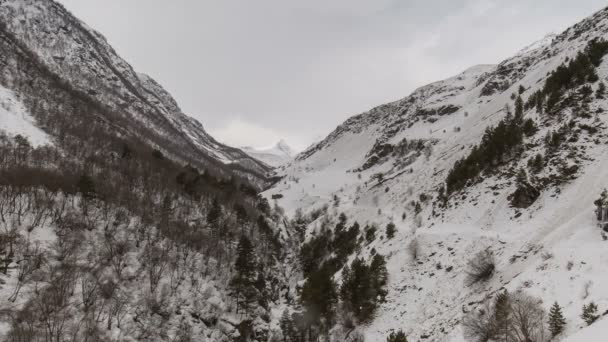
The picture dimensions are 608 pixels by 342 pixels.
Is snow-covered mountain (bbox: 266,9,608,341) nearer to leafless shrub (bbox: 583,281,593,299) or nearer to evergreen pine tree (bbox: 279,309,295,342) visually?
leafless shrub (bbox: 583,281,593,299)

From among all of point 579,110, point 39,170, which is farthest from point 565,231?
point 39,170

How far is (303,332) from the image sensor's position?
4400cm

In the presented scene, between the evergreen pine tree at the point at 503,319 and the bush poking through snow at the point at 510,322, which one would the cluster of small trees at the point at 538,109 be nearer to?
the bush poking through snow at the point at 510,322

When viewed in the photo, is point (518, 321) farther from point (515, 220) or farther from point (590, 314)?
point (515, 220)

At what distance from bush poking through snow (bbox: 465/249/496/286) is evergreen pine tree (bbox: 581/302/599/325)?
38.7 feet

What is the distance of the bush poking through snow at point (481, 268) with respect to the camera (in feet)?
87.8

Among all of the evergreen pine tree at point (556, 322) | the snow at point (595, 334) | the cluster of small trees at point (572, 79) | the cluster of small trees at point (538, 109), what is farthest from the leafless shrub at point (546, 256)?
the cluster of small trees at point (572, 79)

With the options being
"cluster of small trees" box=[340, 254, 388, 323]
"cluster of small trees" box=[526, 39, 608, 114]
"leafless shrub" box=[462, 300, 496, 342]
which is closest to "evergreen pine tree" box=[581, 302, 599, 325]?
"leafless shrub" box=[462, 300, 496, 342]

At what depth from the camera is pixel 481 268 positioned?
89.3ft

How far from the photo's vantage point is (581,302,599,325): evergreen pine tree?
14.5 m

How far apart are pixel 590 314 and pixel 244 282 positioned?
4149 cm

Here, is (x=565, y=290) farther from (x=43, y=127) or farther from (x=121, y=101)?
(x=121, y=101)

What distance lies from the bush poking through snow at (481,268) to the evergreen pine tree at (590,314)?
1180cm

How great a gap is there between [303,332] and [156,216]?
34.3 meters
